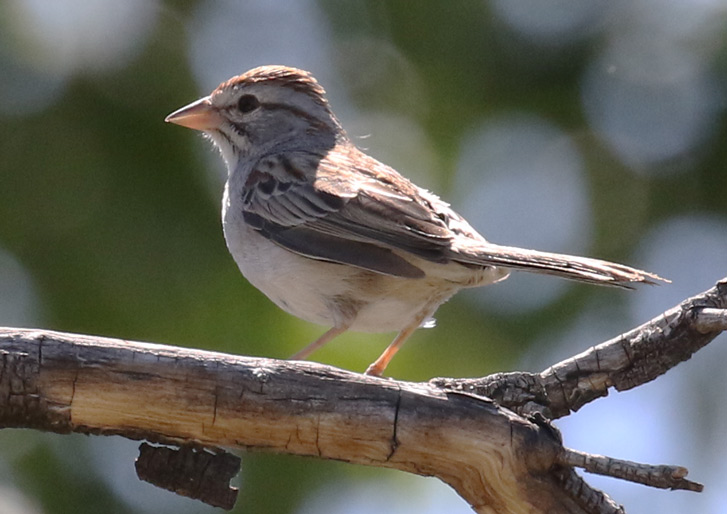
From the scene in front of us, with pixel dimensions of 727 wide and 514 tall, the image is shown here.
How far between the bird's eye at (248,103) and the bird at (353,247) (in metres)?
0.17

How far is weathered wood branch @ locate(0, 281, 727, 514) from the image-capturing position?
13.6 ft

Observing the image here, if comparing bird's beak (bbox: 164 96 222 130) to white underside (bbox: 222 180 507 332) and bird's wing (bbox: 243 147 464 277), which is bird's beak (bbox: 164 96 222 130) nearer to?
bird's wing (bbox: 243 147 464 277)

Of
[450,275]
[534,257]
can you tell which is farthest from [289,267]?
[534,257]

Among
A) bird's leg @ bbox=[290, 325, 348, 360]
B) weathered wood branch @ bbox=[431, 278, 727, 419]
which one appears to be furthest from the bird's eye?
weathered wood branch @ bbox=[431, 278, 727, 419]

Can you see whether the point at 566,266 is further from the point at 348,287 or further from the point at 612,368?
the point at 348,287

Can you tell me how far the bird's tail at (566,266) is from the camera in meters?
5.03

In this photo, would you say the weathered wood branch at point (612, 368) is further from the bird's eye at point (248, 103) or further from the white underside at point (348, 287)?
the bird's eye at point (248, 103)

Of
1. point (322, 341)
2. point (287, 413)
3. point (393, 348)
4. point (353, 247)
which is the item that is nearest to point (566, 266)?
point (353, 247)

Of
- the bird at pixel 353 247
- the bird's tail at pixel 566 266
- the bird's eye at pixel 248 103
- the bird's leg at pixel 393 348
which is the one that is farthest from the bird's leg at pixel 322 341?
the bird's eye at pixel 248 103

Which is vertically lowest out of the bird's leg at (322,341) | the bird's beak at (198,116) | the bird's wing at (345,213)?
the bird's leg at (322,341)

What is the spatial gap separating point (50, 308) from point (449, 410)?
3028 mm

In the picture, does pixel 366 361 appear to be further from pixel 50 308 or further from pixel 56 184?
pixel 56 184

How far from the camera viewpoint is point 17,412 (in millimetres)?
4145

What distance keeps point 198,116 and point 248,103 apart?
1.63ft
